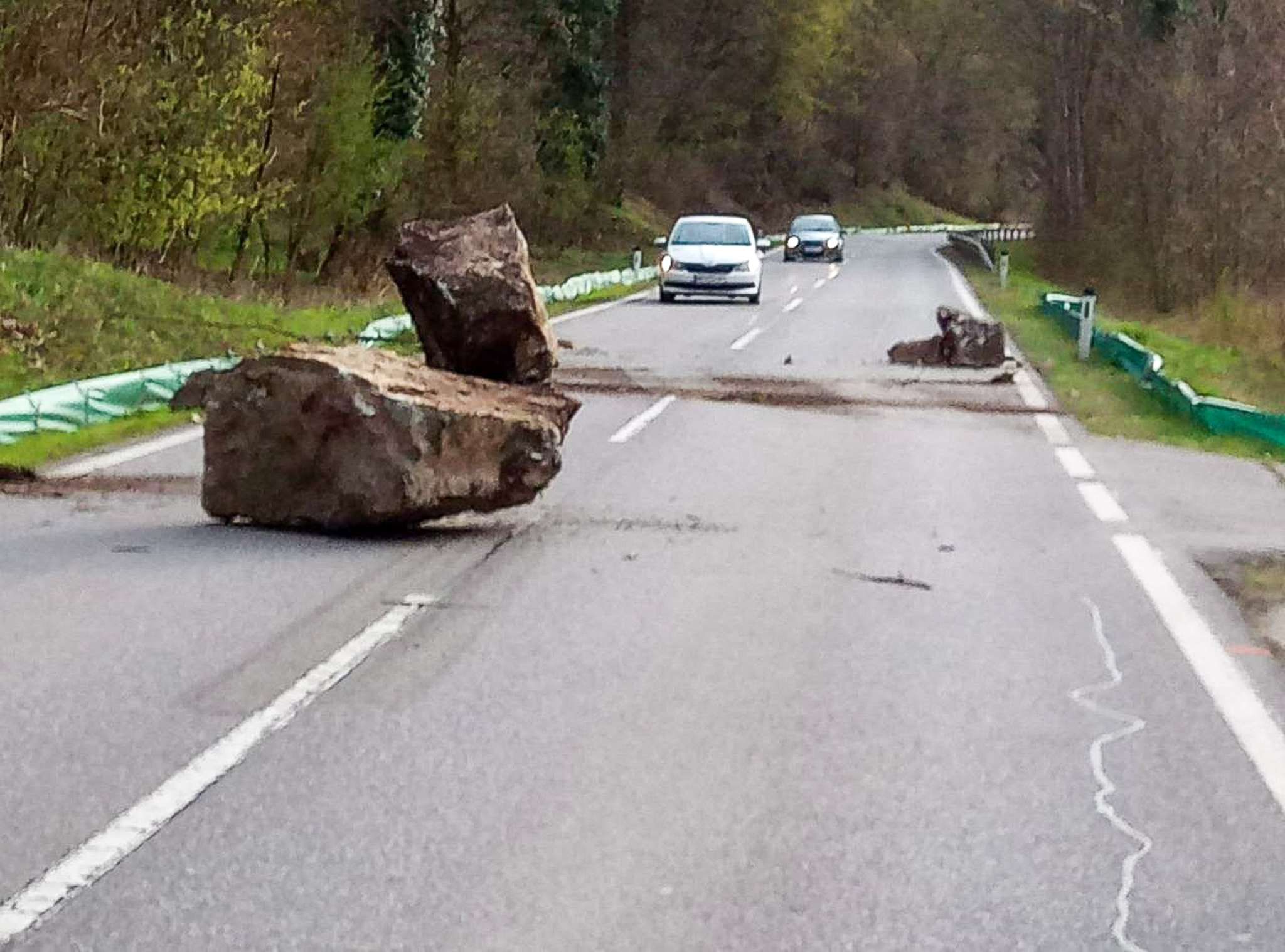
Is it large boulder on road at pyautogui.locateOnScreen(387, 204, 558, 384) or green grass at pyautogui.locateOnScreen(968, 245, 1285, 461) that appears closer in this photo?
large boulder on road at pyautogui.locateOnScreen(387, 204, 558, 384)

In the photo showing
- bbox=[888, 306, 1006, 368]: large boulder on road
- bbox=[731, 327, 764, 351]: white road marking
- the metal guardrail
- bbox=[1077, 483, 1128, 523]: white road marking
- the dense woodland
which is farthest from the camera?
the metal guardrail

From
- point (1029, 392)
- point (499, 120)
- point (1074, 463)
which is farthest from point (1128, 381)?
point (499, 120)

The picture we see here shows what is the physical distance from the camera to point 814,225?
2506 inches

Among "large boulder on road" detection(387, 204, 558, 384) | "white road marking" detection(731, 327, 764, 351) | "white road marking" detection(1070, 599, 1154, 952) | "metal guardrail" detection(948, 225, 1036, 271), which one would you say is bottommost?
"metal guardrail" detection(948, 225, 1036, 271)

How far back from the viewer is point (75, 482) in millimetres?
11961

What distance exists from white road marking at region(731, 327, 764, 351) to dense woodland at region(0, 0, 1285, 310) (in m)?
6.22

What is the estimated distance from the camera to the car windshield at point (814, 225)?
208 feet

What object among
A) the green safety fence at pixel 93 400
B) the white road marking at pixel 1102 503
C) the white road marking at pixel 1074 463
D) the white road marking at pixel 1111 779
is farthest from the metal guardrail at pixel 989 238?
the white road marking at pixel 1111 779

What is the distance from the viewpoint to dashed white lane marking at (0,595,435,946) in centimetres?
490

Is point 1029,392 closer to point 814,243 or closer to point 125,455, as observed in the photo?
point 125,455

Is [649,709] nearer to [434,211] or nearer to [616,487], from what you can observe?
[616,487]

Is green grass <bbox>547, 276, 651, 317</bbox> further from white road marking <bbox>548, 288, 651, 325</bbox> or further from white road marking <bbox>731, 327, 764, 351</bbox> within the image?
white road marking <bbox>731, 327, 764, 351</bbox>

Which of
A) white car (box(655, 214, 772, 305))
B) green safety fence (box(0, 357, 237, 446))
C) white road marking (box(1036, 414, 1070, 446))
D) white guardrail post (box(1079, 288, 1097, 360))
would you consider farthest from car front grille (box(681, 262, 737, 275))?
green safety fence (box(0, 357, 237, 446))

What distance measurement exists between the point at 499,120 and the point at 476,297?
23039 mm
